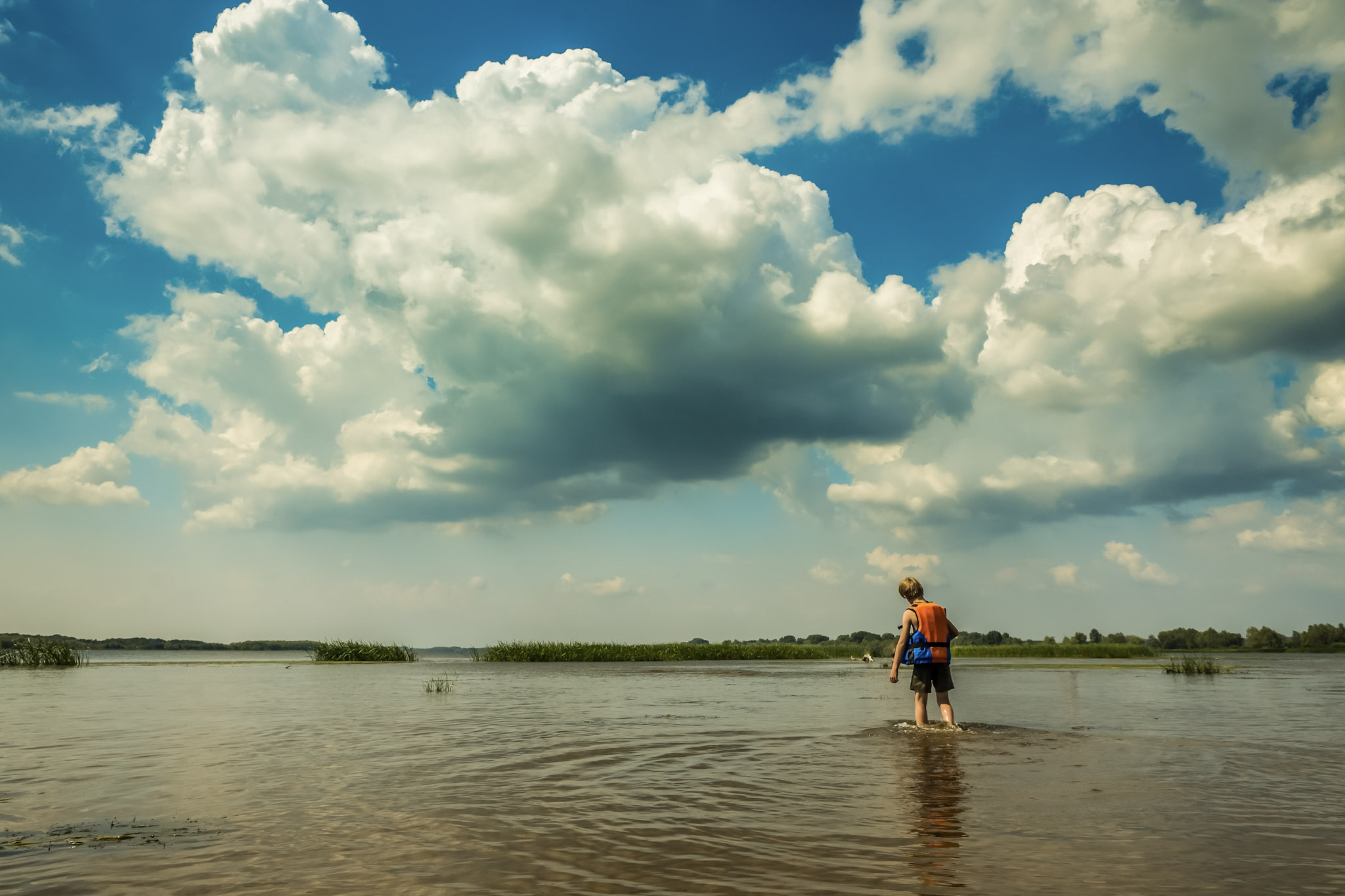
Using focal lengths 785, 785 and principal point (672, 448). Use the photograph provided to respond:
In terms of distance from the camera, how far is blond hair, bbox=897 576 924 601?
56.0 ft

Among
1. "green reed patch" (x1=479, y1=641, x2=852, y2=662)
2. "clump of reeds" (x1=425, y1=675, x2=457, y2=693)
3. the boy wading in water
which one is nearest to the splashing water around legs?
the boy wading in water

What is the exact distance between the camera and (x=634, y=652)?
261 ft

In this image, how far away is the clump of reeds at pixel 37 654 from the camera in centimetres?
5494

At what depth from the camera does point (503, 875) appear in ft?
23.1

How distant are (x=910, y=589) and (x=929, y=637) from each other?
1052 mm

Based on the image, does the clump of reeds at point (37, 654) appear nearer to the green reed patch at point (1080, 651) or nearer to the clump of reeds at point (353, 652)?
the clump of reeds at point (353, 652)

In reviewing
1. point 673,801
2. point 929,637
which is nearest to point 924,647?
point 929,637

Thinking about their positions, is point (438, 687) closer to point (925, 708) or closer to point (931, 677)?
point (925, 708)

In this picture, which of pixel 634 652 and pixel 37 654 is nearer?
pixel 37 654

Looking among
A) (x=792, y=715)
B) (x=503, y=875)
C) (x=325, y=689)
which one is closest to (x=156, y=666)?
(x=325, y=689)

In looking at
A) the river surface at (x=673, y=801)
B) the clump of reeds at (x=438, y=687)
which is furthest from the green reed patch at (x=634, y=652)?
the river surface at (x=673, y=801)

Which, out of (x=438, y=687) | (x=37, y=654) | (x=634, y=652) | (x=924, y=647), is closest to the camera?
(x=924, y=647)

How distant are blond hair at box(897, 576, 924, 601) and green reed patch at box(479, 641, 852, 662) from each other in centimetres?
6217

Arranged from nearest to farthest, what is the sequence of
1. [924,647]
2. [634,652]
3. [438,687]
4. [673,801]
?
1. [673,801]
2. [924,647]
3. [438,687]
4. [634,652]
